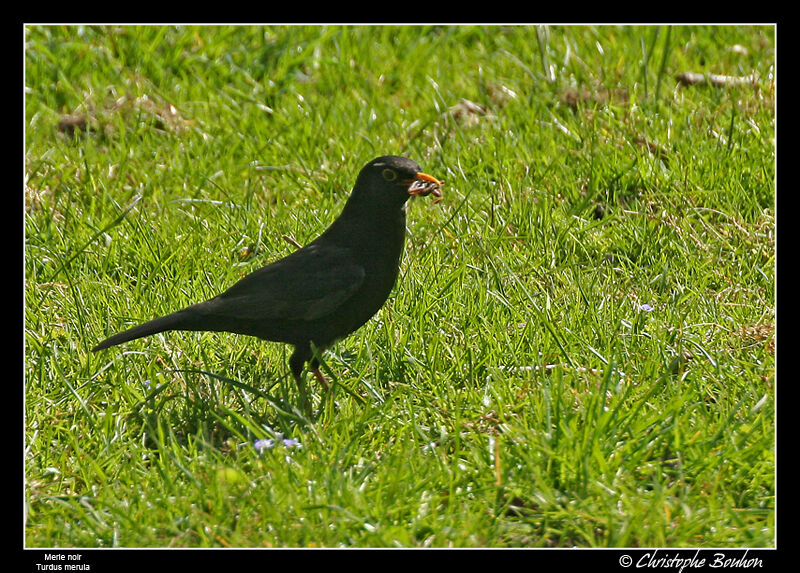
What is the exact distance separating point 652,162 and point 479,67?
182 centimetres

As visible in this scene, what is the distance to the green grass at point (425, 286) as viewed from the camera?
129 inches

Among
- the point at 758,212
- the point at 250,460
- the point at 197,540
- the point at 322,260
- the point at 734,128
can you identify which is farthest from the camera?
the point at 734,128

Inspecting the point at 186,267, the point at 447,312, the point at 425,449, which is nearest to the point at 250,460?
the point at 425,449

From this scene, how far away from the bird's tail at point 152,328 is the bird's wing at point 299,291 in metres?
0.11

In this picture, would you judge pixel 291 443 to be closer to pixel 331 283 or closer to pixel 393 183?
pixel 331 283

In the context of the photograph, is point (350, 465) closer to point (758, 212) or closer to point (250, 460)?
point (250, 460)

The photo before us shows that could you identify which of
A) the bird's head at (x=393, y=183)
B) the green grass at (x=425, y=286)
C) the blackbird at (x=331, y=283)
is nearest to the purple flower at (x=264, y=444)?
the green grass at (x=425, y=286)

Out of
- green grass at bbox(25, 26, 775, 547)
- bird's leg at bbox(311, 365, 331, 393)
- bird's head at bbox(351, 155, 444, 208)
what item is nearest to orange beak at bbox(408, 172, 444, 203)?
bird's head at bbox(351, 155, 444, 208)

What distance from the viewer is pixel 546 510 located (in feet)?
10.6

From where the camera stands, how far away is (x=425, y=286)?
15.5 ft

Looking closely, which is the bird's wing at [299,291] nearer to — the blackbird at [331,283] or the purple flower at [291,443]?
the blackbird at [331,283]

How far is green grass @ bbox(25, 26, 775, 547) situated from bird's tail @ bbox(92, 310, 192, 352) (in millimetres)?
235

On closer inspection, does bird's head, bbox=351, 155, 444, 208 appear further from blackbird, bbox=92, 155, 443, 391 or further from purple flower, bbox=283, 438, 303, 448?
purple flower, bbox=283, 438, 303, 448

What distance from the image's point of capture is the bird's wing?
154 inches
